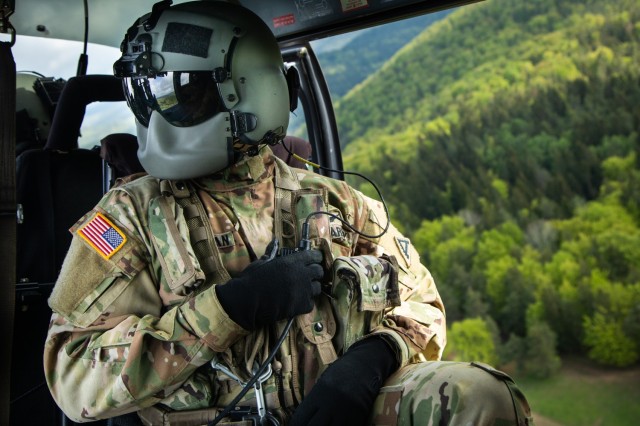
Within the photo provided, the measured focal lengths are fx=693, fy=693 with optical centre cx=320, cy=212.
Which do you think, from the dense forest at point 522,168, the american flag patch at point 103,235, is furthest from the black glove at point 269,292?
the dense forest at point 522,168

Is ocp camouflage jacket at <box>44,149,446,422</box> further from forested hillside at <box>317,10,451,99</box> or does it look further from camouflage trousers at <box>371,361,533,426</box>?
forested hillside at <box>317,10,451,99</box>

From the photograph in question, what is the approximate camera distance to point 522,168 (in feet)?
26.8

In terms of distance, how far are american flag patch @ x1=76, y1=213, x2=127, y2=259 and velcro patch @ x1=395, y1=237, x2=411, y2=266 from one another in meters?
0.77

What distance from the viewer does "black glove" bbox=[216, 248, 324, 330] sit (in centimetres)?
154

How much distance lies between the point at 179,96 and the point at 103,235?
15.2 inches

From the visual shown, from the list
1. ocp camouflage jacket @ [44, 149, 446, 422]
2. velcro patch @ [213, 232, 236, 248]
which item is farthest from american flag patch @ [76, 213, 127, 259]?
velcro patch @ [213, 232, 236, 248]

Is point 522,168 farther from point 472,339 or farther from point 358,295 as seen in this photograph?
point 358,295

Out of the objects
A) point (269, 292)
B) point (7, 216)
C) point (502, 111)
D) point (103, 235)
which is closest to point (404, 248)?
point (269, 292)

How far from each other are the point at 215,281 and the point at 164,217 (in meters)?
0.20

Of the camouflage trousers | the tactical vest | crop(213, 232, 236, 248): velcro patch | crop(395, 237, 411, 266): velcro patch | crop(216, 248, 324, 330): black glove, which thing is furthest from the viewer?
crop(395, 237, 411, 266): velcro patch

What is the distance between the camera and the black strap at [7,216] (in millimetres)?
1586

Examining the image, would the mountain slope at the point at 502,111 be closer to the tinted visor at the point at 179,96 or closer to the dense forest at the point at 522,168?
the dense forest at the point at 522,168

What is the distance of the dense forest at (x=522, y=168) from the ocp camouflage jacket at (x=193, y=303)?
18.6 feet

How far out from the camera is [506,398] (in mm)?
1418
